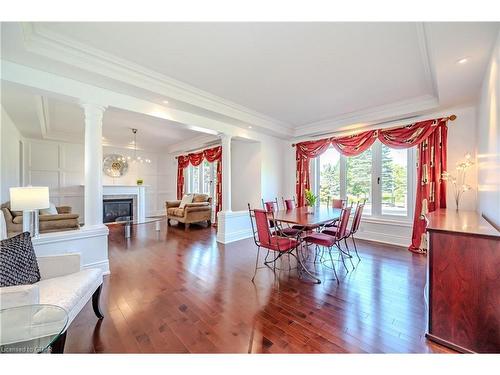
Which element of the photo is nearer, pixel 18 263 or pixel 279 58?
pixel 18 263

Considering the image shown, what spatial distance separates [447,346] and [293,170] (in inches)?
175

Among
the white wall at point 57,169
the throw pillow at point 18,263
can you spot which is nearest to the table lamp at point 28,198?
the throw pillow at point 18,263

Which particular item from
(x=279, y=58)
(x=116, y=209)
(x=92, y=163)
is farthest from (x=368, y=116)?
(x=116, y=209)

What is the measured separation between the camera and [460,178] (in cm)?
339

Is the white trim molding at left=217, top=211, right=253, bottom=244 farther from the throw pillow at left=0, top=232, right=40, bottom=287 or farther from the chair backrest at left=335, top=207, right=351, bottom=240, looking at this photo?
the throw pillow at left=0, top=232, right=40, bottom=287

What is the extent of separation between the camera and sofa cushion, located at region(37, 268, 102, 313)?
4.50 ft

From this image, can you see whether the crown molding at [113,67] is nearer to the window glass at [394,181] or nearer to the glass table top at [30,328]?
the glass table top at [30,328]

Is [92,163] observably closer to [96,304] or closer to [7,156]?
[96,304]

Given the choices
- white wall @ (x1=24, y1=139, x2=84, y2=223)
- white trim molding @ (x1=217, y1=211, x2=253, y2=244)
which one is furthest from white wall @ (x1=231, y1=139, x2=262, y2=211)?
white wall @ (x1=24, y1=139, x2=84, y2=223)

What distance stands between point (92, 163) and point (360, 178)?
485 cm

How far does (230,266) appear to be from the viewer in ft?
10.0

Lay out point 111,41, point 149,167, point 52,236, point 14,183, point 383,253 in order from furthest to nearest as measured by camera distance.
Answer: point 149,167, point 14,183, point 383,253, point 52,236, point 111,41
